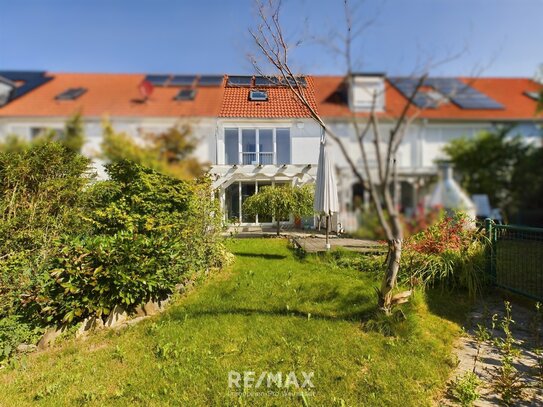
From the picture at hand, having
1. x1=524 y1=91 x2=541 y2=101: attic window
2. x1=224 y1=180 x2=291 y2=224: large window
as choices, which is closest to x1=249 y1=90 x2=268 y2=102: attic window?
x1=224 y1=180 x2=291 y2=224: large window

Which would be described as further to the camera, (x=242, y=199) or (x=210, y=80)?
(x=242, y=199)

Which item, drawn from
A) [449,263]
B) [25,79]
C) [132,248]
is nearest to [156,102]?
[25,79]

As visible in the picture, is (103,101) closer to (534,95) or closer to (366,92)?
(366,92)

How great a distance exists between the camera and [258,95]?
214 cm

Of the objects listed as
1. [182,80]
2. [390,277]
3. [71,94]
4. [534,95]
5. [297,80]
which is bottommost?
[390,277]

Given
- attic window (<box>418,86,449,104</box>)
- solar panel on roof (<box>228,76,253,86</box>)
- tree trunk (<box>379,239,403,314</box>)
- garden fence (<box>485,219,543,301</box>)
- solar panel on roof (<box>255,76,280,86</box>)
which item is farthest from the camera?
garden fence (<box>485,219,543,301</box>)

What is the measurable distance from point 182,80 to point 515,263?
4.29m

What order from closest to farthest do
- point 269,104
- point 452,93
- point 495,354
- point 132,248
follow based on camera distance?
point 452,93 < point 269,104 < point 495,354 < point 132,248

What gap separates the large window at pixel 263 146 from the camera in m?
1.92

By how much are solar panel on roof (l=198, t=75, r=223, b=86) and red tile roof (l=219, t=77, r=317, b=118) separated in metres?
0.20

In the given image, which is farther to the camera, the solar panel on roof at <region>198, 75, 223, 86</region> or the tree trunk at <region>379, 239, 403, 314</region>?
the tree trunk at <region>379, 239, 403, 314</region>

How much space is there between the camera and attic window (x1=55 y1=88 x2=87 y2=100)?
1.07 m

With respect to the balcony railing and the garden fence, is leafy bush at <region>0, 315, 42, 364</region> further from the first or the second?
the garden fence

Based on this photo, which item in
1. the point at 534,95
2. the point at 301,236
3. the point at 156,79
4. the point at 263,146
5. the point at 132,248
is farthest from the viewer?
the point at 301,236
